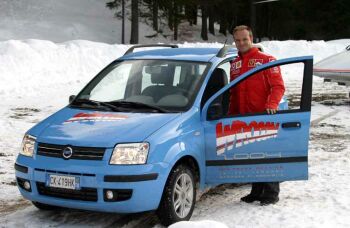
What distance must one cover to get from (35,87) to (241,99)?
11847mm

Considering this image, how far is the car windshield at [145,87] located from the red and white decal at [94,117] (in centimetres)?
19

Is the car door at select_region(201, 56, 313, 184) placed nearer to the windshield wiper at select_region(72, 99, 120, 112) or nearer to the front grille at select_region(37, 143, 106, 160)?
the windshield wiper at select_region(72, 99, 120, 112)

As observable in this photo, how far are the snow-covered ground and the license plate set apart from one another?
23.7 inches

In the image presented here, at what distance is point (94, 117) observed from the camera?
17.9ft

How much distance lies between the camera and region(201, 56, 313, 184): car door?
554 cm

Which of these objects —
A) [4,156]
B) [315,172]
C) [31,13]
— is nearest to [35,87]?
[4,156]

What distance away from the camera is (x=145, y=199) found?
491 centimetres

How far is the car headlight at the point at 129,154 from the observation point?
16.0 feet

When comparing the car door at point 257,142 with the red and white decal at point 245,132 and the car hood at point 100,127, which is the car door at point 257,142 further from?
the car hood at point 100,127

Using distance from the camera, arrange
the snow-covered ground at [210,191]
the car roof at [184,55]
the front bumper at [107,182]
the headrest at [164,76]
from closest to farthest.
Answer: the front bumper at [107,182], the snow-covered ground at [210,191], the headrest at [164,76], the car roof at [184,55]

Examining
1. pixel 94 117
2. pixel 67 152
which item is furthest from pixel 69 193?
pixel 94 117

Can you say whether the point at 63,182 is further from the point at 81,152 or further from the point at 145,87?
the point at 145,87

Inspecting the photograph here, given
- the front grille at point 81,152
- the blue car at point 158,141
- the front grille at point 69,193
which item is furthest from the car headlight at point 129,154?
the front grille at point 69,193

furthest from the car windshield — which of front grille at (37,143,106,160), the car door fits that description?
front grille at (37,143,106,160)
